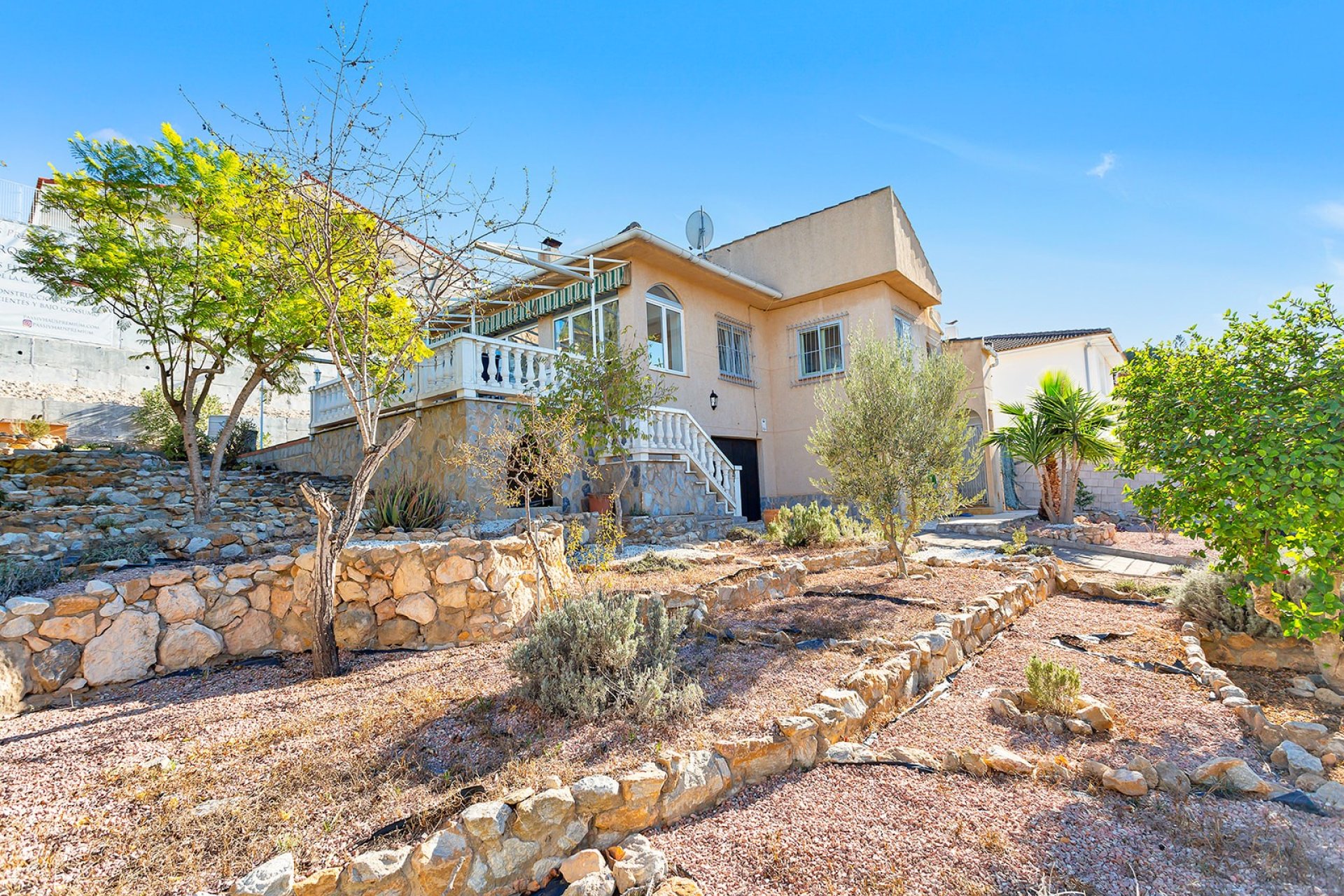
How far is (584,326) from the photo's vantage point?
1277 cm

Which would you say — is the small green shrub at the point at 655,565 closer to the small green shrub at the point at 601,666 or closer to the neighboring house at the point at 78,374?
the small green shrub at the point at 601,666

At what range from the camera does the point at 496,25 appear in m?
6.90

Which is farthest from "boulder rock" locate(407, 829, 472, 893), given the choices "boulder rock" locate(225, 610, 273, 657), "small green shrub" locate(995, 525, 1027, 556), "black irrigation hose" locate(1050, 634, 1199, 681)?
"small green shrub" locate(995, 525, 1027, 556)

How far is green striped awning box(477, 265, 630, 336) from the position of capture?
11.9 metres

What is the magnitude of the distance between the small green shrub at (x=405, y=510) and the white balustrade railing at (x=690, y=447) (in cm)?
321

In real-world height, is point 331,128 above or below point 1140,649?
above

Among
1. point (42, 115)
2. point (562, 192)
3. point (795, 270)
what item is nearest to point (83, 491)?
point (42, 115)

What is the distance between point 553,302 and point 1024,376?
830 inches

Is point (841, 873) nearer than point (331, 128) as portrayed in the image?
Yes

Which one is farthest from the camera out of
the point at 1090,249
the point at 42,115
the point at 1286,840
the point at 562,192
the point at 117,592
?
the point at 1090,249

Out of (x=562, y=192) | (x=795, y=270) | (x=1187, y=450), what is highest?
(x=795, y=270)

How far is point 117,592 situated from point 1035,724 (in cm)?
623

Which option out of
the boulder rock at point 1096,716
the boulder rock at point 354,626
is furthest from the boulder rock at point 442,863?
the boulder rock at point 1096,716

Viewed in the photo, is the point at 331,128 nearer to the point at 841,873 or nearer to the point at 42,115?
the point at 841,873
